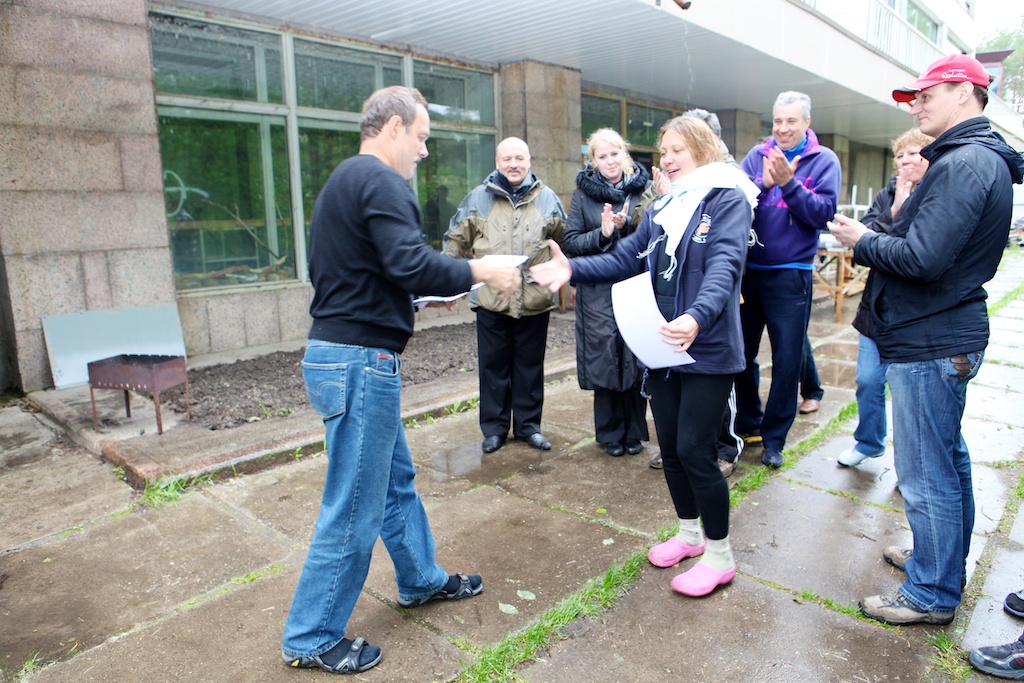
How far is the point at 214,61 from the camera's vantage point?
276 inches

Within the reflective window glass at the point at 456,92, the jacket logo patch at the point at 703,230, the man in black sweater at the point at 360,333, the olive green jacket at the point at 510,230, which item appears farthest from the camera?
the reflective window glass at the point at 456,92

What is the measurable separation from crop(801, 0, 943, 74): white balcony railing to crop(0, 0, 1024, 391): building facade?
4.44 ft

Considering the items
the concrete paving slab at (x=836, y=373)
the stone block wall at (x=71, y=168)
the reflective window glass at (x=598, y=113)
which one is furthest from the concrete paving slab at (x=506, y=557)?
the reflective window glass at (x=598, y=113)

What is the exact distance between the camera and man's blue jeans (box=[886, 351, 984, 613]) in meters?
2.56

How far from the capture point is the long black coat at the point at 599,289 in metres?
4.30

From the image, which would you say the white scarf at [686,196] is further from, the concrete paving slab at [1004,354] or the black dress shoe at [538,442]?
the concrete paving slab at [1004,354]

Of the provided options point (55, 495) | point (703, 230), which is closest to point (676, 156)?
point (703, 230)

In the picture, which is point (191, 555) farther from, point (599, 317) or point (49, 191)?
point (49, 191)

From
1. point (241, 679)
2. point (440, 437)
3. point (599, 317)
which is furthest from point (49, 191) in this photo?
point (241, 679)

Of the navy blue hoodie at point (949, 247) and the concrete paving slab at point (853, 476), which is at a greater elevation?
the navy blue hoodie at point (949, 247)

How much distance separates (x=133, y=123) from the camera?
Result: 607 centimetres

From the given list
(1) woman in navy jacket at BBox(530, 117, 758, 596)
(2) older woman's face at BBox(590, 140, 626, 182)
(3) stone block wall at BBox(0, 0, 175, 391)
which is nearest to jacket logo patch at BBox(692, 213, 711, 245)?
(1) woman in navy jacket at BBox(530, 117, 758, 596)

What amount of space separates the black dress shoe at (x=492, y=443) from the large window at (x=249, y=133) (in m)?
3.90

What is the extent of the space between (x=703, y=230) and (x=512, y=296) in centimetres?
176
